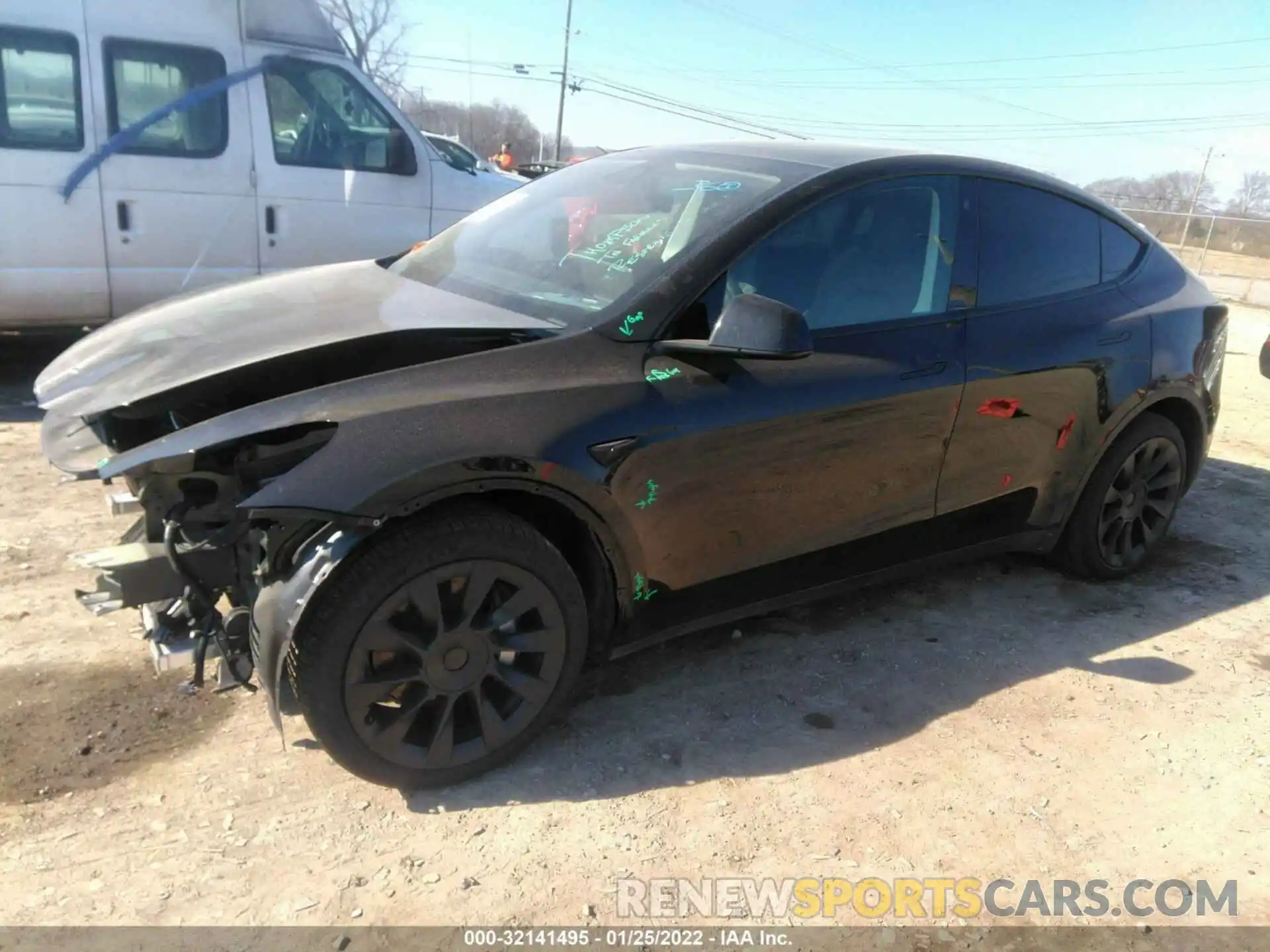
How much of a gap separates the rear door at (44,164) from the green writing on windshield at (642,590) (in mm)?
4946

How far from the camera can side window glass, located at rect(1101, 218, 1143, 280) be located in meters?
3.81

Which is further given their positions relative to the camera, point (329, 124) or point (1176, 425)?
point (329, 124)

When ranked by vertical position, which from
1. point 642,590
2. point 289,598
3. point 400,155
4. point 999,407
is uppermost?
point 400,155

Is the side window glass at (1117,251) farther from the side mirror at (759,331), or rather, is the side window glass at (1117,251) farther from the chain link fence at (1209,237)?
the chain link fence at (1209,237)

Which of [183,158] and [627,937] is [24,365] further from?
[627,937]

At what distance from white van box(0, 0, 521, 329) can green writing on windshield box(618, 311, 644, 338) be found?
11.7 ft

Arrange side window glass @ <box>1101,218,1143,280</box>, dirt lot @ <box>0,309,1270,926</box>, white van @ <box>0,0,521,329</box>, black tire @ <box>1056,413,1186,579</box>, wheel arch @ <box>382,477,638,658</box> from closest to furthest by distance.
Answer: dirt lot @ <box>0,309,1270,926</box>
wheel arch @ <box>382,477,638,658</box>
side window glass @ <box>1101,218,1143,280</box>
black tire @ <box>1056,413,1186,579</box>
white van @ <box>0,0,521,329</box>

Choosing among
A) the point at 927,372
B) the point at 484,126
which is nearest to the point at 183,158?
the point at 927,372

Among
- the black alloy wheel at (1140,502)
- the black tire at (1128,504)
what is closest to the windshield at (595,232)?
the black tire at (1128,504)

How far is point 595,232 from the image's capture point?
3.15 m

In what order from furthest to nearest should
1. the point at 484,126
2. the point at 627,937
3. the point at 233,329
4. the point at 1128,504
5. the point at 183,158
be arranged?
the point at 484,126
the point at 183,158
the point at 1128,504
the point at 233,329
the point at 627,937

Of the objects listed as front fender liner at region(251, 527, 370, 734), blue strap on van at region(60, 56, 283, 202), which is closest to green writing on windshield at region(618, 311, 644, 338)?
front fender liner at region(251, 527, 370, 734)

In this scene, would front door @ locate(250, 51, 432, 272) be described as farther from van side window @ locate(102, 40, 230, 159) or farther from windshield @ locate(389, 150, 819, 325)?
windshield @ locate(389, 150, 819, 325)

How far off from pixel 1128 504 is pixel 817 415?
2.00 metres
